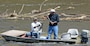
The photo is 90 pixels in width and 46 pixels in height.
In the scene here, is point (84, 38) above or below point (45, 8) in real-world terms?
below

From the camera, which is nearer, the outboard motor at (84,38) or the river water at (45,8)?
the outboard motor at (84,38)

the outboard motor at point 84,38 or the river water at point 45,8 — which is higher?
the river water at point 45,8

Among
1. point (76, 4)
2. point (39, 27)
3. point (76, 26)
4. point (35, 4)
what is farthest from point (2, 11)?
point (39, 27)

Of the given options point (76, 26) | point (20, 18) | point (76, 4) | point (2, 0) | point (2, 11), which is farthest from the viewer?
point (2, 0)

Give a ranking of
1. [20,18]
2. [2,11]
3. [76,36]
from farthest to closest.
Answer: [2,11] → [20,18] → [76,36]

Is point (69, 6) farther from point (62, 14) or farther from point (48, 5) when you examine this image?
point (62, 14)

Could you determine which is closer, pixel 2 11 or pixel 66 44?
pixel 66 44

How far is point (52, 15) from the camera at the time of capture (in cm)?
1788

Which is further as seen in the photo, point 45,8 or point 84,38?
point 45,8

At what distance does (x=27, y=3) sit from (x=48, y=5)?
259 centimetres

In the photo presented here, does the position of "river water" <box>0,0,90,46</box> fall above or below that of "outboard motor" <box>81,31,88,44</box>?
above

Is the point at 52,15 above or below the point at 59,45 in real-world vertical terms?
above

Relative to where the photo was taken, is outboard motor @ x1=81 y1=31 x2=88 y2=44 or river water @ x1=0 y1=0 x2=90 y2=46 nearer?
outboard motor @ x1=81 y1=31 x2=88 y2=44

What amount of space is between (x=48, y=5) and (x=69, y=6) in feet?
6.63
